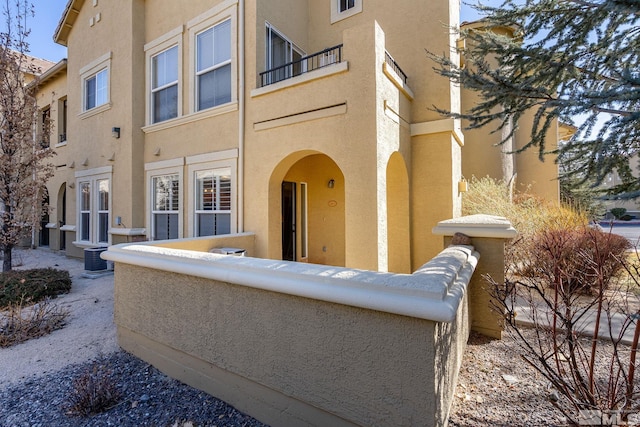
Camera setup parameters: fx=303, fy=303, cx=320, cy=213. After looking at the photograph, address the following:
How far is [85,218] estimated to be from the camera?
39.1 feet

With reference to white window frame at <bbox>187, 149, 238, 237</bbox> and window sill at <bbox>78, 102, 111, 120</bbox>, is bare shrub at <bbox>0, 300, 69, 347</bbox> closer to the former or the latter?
white window frame at <bbox>187, 149, 238, 237</bbox>

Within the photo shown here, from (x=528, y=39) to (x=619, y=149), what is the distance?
2.82 meters

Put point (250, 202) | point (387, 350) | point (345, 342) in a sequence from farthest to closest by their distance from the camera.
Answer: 1. point (250, 202)
2. point (345, 342)
3. point (387, 350)

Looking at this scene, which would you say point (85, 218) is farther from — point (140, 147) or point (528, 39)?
point (528, 39)

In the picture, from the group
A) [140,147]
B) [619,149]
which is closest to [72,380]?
[619,149]

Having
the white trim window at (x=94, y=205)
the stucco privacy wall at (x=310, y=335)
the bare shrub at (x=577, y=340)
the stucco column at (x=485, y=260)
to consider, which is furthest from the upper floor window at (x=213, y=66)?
the bare shrub at (x=577, y=340)

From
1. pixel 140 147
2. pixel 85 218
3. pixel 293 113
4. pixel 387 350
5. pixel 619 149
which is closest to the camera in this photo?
pixel 387 350

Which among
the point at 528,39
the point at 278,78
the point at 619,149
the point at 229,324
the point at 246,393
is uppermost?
the point at 278,78

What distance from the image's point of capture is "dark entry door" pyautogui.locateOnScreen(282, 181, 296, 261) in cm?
905

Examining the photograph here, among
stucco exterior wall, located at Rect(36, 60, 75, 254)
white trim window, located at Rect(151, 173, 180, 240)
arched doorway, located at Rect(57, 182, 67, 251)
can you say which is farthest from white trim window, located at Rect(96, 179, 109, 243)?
arched doorway, located at Rect(57, 182, 67, 251)

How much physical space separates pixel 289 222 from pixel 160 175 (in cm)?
444

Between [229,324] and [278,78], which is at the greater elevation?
[278,78]

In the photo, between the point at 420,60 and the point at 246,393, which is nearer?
the point at 246,393

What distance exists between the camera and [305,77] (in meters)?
6.51
